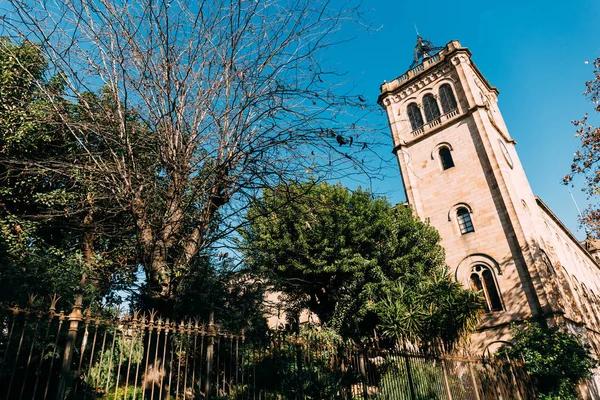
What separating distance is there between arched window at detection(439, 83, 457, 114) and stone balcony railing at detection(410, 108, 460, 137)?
0.36 meters

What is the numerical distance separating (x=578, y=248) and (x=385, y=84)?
23175 millimetres

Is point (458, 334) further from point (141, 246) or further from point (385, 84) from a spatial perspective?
point (385, 84)

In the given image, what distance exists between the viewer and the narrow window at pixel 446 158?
20.3 meters

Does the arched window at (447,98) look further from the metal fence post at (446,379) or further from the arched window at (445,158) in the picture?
the metal fence post at (446,379)

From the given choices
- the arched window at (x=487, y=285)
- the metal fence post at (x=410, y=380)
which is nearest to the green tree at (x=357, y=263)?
the arched window at (x=487, y=285)

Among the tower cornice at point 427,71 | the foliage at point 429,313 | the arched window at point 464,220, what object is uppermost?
the tower cornice at point 427,71

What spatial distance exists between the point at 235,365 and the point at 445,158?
19.6 metres

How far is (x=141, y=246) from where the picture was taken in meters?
4.44

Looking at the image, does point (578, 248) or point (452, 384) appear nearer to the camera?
point (452, 384)

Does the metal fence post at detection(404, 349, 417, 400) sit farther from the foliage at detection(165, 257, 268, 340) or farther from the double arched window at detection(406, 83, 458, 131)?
the double arched window at detection(406, 83, 458, 131)

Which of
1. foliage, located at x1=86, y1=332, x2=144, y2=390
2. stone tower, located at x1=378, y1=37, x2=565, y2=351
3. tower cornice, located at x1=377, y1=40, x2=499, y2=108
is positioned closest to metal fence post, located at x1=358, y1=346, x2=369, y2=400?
foliage, located at x1=86, y1=332, x2=144, y2=390

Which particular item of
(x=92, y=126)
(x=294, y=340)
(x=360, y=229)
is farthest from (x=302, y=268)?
(x=92, y=126)

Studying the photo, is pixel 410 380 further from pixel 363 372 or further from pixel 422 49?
pixel 422 49

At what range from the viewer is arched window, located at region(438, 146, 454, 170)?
20.3m
